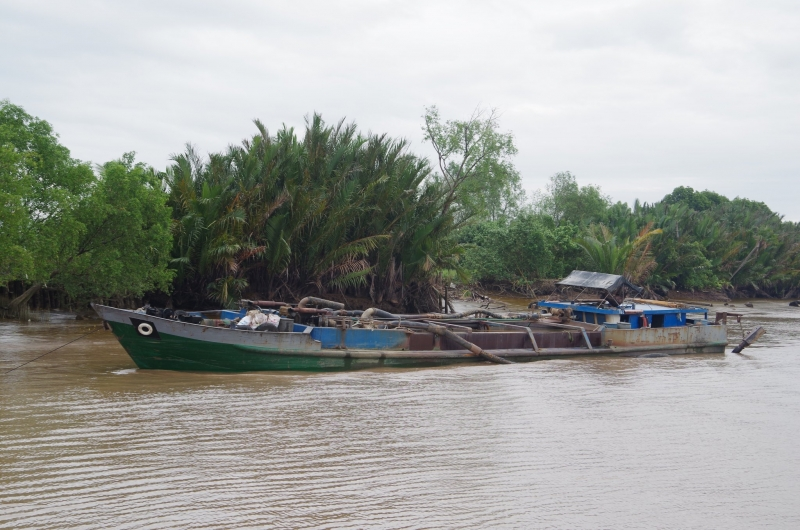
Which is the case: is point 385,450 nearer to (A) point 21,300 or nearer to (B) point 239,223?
(B) point 239,223

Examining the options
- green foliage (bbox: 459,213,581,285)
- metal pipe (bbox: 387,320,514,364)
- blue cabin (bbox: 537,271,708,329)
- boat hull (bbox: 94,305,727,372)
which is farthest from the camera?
green foliage (bbox: 459,213,581,285)

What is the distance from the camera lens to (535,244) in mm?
36188

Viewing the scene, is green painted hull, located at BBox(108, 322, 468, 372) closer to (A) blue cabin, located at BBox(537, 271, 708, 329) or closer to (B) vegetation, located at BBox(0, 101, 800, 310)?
(B) vegetation, located at BBox(0, 101, 800, 310)

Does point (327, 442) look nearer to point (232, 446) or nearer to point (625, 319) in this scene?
point (232, 446)

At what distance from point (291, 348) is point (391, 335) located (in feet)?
7.45

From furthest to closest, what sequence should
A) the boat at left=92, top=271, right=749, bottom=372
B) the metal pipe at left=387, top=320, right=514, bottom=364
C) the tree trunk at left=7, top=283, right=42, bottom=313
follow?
Result: the tree trunk at left=7, top=283, right=42, bottom=313, the metal pipe at left=387, top=320, right=514, bottom=364, the boat at left=92, top=271, right=749, bottom=372

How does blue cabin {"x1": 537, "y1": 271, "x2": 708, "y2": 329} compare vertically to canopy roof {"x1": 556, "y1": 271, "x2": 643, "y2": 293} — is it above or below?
below

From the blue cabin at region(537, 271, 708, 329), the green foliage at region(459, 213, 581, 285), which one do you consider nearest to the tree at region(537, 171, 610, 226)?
the green foliage at region(459, 213, 581, 285)

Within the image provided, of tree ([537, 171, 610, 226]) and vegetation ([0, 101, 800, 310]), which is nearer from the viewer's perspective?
vegetation ([0, 101, 800, 310])

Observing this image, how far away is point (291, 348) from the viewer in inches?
524

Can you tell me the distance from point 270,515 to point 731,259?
45068 mm

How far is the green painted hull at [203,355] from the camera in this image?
496 inches

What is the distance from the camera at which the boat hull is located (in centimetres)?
1253

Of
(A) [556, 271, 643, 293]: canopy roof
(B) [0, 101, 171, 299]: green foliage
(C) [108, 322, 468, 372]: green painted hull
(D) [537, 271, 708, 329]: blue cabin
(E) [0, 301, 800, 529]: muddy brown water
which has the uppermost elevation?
(B) [0, 101, 171, 299]: green foliage
